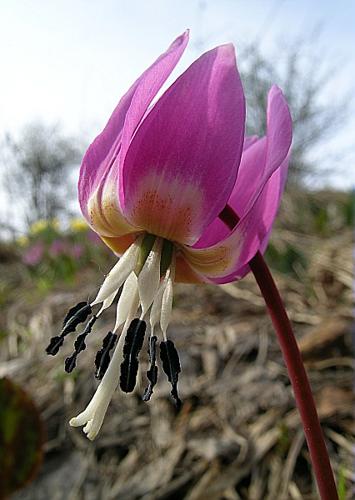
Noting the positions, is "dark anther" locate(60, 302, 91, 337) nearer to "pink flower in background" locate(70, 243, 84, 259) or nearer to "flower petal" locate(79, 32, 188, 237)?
"flower petal" locate(79, 32, 188, 237)

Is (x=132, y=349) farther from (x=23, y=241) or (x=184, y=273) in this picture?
(x=23, y=241)

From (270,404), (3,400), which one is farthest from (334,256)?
(3,400)

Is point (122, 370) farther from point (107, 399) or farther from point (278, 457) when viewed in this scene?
point (278, 457)

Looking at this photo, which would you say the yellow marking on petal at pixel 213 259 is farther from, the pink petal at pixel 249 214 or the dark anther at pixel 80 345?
the dark anther at pixel 80 345

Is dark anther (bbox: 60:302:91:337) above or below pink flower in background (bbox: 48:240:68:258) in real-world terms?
below

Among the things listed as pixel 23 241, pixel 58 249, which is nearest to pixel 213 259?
pixel 58 249

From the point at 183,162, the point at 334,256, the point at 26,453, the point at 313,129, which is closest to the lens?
the point at 183,162

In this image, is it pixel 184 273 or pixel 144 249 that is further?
pixel 184 273

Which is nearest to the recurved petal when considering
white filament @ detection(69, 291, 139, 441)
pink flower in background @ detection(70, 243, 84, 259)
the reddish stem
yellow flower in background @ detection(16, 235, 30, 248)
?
the reddish stem
